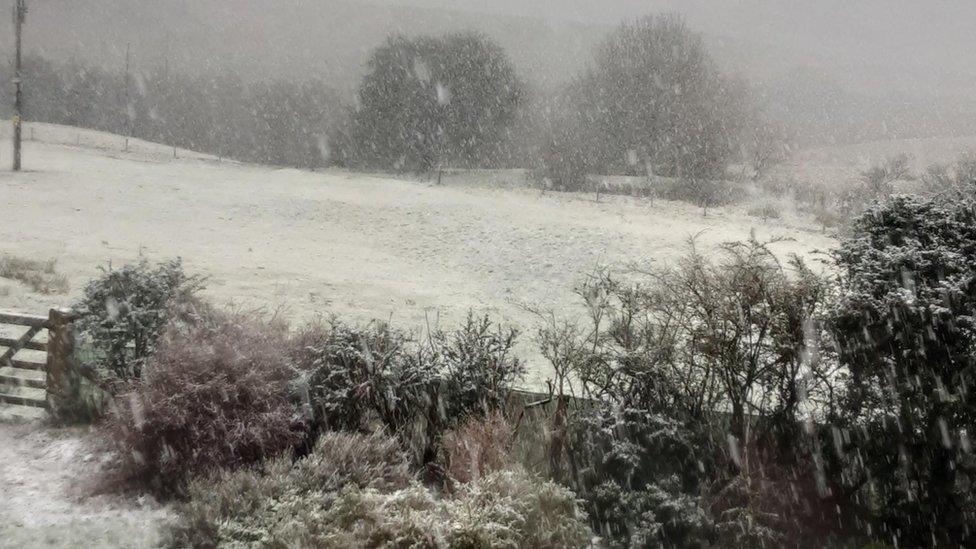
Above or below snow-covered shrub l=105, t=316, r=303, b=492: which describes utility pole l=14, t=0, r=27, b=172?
above

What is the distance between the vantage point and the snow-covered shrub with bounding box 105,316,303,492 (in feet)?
28.1

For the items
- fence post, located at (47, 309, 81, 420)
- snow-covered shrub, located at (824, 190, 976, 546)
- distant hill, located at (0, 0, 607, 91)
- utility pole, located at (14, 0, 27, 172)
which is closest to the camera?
snow-covered shrub, located at (824, 190, 976, 546)

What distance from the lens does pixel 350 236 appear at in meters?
27.6

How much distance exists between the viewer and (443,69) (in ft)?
178

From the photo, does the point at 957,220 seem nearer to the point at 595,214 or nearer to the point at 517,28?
the point at 595,214

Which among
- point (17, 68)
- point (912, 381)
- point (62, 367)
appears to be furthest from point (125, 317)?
point (17, 68)

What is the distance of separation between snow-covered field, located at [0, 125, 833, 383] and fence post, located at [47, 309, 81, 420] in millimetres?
5367

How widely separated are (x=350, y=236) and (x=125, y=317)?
56.6 feet

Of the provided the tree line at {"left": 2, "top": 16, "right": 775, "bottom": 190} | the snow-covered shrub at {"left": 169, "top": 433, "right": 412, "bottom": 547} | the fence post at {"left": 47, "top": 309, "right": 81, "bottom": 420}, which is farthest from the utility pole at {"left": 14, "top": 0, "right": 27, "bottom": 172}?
the snow-covered shrub at {"left": 169, "top": 433, "right": 412, "bottom": 547}

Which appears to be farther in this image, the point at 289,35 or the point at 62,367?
the point at 289,35

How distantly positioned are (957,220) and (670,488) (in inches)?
180

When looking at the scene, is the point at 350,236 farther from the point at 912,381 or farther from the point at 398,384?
the point at 912,381

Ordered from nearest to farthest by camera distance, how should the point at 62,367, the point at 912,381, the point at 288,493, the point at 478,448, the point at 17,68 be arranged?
1. the point at 912,381
2. the point at 288,493
3. the point at 478,448
4. the point at 62,367
5. the point at 17,68

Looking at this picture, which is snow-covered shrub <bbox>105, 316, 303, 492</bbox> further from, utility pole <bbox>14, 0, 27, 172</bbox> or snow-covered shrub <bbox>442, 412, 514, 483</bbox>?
utility pole <bbox>14, 0, 27, 172</bbox>
